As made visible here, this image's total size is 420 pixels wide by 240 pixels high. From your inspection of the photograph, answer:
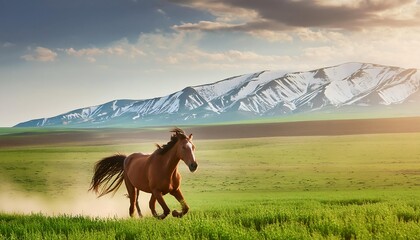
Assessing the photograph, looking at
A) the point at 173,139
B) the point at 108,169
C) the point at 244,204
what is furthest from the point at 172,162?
the point at 244,204

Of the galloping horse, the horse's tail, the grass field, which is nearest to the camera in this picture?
the grass field

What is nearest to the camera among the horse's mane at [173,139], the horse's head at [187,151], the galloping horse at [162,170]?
the horse's head at [187,151]

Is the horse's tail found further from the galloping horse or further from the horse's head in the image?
the horse's head

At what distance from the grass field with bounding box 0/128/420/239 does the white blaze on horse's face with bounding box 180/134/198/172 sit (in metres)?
1.50

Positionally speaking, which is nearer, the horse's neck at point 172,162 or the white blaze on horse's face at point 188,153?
the white blaze on horse's face at point 188,153

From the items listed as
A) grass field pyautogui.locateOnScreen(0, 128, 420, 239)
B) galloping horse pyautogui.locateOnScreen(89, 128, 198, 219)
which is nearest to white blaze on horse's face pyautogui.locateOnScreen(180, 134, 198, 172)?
galloping horse pyautogui.locateOnScreen(89, 128, 198, 219)

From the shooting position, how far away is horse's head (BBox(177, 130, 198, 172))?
15.2 meters

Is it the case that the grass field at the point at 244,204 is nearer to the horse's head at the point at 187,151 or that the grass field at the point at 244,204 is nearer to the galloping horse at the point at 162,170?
the galloping horse at the point at 162,170

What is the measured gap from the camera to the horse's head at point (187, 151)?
15.2 metres

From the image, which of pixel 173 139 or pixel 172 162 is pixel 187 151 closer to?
pixel 172 162

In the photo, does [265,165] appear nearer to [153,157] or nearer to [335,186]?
[335,186]

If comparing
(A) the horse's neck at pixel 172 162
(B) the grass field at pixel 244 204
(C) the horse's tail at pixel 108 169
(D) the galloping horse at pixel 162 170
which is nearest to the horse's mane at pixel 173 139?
(D) the galloping horse at pixel 162 170

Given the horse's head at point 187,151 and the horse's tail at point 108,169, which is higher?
the horse's head at point 187,151

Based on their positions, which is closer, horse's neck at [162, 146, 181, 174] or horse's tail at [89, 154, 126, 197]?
horse's neck at [162, 146, 181, 174]
